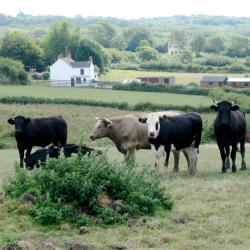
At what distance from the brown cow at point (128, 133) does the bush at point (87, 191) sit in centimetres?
734

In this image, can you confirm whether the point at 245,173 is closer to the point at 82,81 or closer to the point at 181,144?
the point at 181,144

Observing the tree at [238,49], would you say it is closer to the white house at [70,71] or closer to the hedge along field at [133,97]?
the white house at [70,71]

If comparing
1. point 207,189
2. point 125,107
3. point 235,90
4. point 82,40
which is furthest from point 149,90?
point 207,189

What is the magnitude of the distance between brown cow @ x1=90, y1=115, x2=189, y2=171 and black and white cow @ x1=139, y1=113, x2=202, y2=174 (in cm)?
90

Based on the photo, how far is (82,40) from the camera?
141 metres

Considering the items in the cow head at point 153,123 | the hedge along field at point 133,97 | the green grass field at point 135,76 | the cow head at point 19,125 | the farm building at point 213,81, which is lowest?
the green grass field at point 135,76

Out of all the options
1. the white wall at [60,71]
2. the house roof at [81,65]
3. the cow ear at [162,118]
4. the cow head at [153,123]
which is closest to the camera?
the cow head at [153,123]

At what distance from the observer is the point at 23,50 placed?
126 m

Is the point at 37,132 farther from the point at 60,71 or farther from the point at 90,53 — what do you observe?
the point at 90,53

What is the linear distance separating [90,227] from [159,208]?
5.79 feet

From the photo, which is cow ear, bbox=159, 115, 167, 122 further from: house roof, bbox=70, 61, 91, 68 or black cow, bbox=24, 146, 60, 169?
house roof, bbox=70, 61, 91, 68

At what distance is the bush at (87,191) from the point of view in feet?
40.1

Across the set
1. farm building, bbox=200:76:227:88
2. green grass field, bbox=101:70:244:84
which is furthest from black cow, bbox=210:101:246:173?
green grass field, bbox=101:70:244:84

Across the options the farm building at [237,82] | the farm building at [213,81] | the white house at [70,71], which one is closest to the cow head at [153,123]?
the farm building at [237,82]
